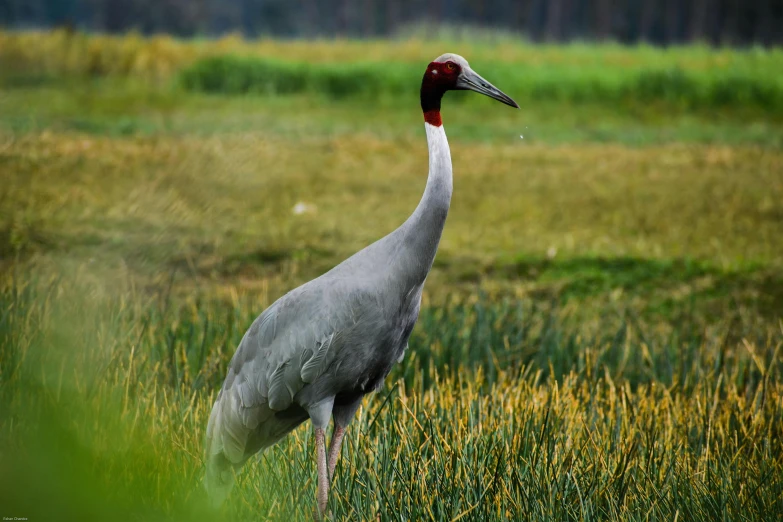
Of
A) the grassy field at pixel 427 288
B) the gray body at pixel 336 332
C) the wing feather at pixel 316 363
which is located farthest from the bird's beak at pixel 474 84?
the wing feather at pixel 316 363

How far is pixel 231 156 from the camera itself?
37.2 inches

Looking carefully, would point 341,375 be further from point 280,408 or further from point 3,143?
point 3,143

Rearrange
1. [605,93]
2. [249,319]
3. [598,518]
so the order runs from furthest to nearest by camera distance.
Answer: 1. [605,93]
2. [249,319]
3. [598,518]

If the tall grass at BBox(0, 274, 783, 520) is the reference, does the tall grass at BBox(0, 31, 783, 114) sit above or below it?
below

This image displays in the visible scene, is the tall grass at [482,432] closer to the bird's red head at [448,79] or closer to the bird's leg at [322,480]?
the bird's leg at [322,480]

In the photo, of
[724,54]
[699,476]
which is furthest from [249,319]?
→ [724,54]

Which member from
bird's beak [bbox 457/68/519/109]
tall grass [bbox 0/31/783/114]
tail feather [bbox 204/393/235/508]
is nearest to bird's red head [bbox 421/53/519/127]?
bird's beak [bbox 457/68/519/109]

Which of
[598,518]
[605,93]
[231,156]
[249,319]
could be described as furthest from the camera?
[605,93]

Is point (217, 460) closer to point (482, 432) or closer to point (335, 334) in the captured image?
point (335, 334)

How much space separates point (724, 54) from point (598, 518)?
50.0 feet

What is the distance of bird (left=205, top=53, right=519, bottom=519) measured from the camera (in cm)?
232

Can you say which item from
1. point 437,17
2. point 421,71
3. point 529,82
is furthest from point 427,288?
point 437,17

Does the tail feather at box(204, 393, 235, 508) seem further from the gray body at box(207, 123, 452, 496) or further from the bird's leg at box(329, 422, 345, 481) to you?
the bird's leg at box(329, 422, 345, 481)

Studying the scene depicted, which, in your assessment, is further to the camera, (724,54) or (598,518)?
(724,54)
